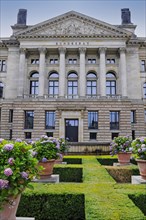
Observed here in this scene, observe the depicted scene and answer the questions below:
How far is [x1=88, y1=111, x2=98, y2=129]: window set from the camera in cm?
3809

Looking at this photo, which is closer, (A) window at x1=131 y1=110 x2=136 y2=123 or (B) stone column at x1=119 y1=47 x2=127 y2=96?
(B) stone column at x1=119 y1=47 x2=127 y2=96

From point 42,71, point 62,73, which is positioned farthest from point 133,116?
point 42,71

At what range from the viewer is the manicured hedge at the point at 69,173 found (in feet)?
38.2

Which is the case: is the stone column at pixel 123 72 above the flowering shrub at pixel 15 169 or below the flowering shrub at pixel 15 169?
above

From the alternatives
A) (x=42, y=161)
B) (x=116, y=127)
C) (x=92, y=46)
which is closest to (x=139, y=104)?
(x=116, y=127)

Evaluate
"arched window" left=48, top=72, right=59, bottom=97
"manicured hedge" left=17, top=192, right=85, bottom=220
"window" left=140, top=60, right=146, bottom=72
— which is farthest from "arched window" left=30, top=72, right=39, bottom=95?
"manicured hedge" left=17, top=192, right=85, bottom=220

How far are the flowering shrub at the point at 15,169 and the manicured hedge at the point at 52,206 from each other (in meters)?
2.13

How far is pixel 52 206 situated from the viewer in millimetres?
6199

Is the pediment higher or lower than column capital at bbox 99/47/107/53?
higher

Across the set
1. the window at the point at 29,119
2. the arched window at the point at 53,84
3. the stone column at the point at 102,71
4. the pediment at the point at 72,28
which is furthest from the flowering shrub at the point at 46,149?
the pediment at the point at 72,28

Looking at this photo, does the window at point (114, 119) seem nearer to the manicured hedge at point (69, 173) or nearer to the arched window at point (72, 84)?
the arched window at point (72, 84)

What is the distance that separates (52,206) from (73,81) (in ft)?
121

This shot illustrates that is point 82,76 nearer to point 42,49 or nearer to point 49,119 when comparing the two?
point 42,49

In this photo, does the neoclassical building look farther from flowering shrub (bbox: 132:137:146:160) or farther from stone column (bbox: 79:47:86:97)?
flowering shrub (bbox: 132:137:146:160)
